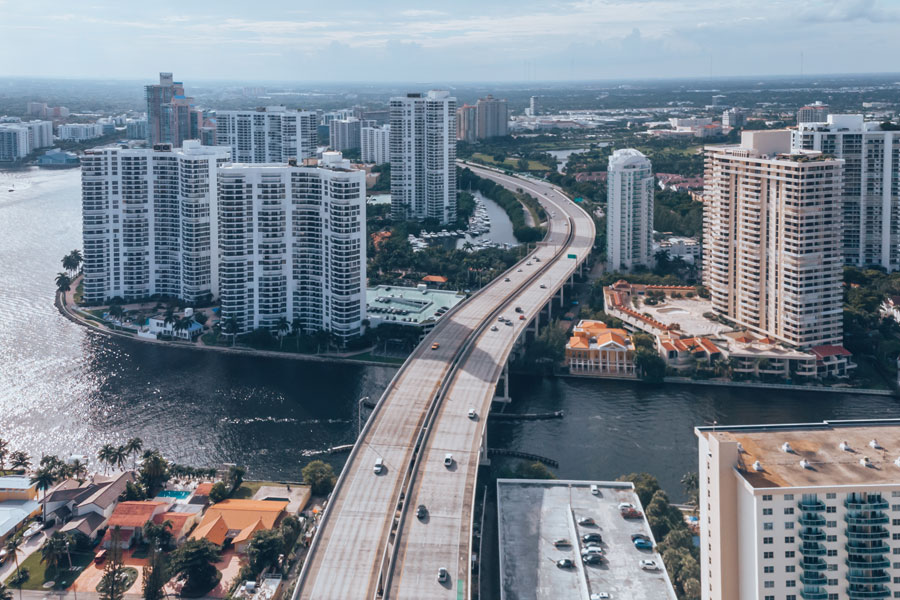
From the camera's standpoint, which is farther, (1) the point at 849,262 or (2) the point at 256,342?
(1) the point at 849,262

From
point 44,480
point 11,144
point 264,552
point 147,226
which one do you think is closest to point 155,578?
point 264,552

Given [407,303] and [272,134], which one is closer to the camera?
[407,303]

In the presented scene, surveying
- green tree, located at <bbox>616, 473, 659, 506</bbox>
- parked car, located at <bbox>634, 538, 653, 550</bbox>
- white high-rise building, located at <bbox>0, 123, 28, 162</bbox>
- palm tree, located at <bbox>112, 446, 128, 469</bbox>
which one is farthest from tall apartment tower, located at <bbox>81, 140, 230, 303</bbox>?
white high-rise building, located at <bbox>0, 123, 28, 162</bbox>

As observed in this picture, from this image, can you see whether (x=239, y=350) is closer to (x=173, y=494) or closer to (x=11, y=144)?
(x=173, y=494)

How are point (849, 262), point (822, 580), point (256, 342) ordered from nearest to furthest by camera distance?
1. point (822, 580)
2. point (256, 342)
3. point (849, 262)

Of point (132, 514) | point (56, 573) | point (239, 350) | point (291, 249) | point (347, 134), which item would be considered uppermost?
point (347, 134)

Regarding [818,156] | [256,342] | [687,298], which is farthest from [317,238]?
[818,156]

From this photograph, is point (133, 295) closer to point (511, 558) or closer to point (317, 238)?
point (317, 238)
